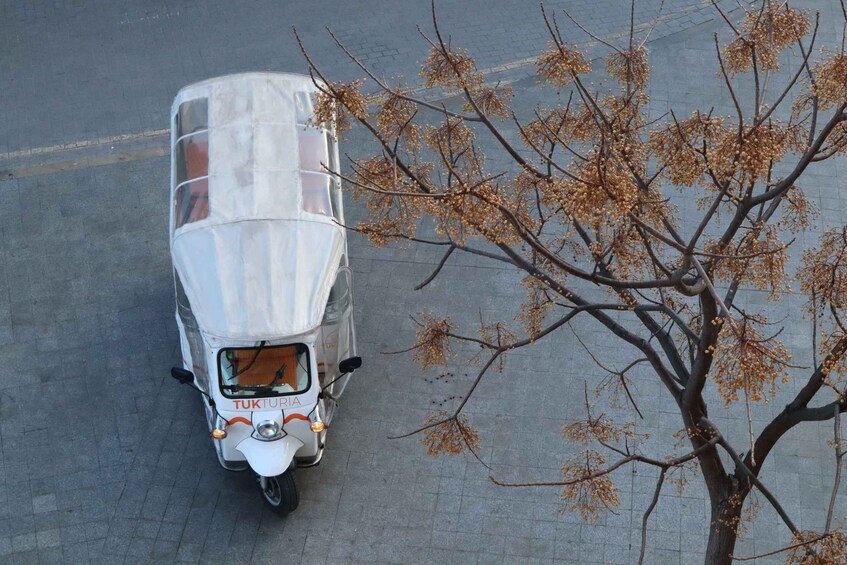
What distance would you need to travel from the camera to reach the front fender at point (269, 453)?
10.6 meters

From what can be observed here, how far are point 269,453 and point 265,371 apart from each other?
0.78 metres

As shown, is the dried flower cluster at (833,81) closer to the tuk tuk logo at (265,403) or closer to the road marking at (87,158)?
the tuk tuk logo at (265,403)

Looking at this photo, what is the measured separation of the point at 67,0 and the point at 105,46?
1.61 meters

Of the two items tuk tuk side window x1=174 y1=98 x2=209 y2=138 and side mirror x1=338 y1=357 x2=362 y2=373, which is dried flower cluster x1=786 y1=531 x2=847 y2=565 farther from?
tuk tuk side window x1=174 y1=98 x2=209 y2=138

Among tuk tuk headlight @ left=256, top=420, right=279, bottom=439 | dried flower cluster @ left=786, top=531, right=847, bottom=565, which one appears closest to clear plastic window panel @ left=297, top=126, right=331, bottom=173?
tuk tuk headlight @ left=256, top=420, right=279, bottom=439

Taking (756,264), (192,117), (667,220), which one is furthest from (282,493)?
(756,264)

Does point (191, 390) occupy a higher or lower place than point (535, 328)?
lower

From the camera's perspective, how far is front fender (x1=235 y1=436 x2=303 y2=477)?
10578 mm

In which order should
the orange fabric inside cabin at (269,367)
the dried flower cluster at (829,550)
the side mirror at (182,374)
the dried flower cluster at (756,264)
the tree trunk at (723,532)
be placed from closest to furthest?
the dried flower cluster at (829,550) → the dried flower cluster at (756,264) → the tree trunk at (723,532) → the orange fabric inside cabin at (269,367) → the side mirror at (182,374)

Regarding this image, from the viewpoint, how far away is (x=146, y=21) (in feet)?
57.4

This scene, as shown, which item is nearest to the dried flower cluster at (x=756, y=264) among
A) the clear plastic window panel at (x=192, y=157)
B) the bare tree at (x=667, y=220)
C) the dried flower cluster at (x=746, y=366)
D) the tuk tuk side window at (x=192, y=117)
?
the bare tree at (x=667, y=220)

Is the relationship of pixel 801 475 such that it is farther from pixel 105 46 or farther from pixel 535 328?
pixel 105 46

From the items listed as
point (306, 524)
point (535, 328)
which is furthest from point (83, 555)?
point (535, 328)

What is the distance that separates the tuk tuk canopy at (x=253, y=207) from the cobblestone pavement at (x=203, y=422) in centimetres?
203
